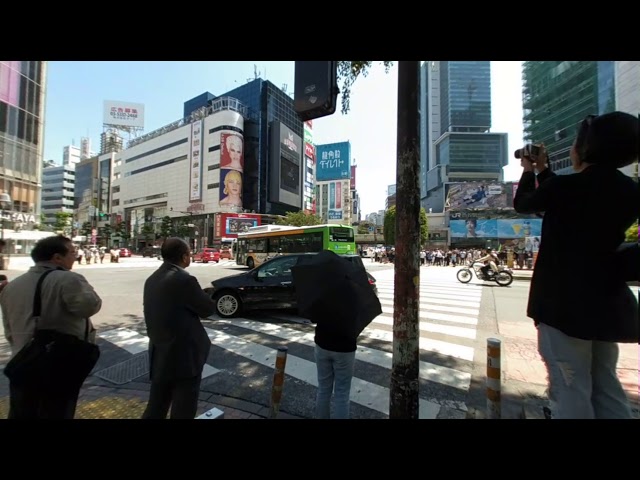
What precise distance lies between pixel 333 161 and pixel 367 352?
216 feet

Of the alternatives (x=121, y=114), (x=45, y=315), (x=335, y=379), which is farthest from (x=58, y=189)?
(x=335, y=379)

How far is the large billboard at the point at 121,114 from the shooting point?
272 ft

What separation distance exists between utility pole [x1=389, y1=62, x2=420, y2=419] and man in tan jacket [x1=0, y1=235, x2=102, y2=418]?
233 centimetres

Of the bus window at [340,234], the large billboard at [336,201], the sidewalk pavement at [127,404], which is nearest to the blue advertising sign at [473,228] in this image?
the large billboard at [336,201]

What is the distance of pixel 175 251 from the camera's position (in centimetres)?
245

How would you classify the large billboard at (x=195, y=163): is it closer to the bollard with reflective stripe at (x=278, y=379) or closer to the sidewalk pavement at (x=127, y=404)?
the sidewalk pavement at (x=127, y=404)

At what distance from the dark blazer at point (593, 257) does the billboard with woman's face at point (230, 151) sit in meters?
64.3

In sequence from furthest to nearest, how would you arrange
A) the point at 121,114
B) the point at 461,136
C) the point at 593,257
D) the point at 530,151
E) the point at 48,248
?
the point at 461,136
the point at 121,114
the point at 48,248
the point at 530,151
the point at 593,257

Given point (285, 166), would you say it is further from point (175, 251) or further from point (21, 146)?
point (175, 251)

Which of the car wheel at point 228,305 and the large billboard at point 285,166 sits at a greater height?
the large billboard at point 285,166

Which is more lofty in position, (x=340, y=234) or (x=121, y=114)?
(x=121, y=114)
